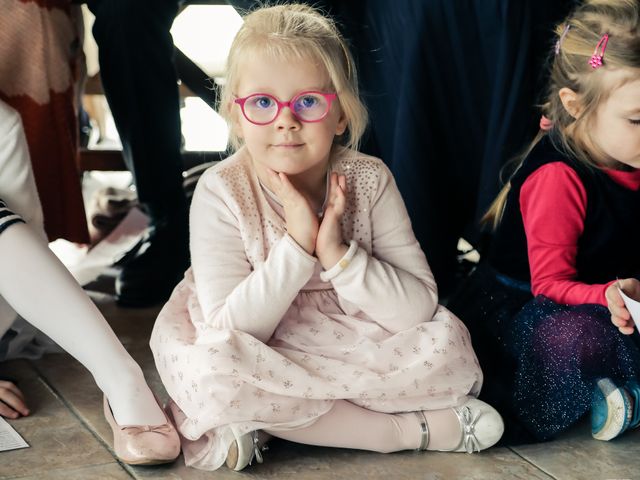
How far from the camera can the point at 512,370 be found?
65.0 inches

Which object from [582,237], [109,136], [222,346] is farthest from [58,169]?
[109,136]

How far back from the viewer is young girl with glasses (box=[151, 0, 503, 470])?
4.52ft

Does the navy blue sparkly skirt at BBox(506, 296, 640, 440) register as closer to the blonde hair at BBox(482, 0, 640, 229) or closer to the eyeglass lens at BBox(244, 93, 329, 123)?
the blonde hair at BBox(482, 0, 640, 229)

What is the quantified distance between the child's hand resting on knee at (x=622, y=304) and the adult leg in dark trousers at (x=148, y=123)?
962 mm

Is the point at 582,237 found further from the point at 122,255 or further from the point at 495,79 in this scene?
the point at 122,255

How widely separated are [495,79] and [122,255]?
96 cm

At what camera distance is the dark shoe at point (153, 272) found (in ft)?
6.76

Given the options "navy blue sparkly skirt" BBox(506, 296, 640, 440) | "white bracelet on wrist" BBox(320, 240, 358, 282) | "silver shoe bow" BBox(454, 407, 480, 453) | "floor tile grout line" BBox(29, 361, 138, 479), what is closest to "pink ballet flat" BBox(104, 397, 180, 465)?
"floor tile grout line" BBox(29, 361, 138, 479)

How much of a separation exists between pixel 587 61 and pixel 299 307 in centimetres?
63

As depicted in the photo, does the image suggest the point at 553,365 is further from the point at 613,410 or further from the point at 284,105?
the point at 284,105

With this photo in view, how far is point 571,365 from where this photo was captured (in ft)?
4.96

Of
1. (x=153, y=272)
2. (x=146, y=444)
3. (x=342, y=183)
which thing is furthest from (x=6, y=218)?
(x=153, y=272)

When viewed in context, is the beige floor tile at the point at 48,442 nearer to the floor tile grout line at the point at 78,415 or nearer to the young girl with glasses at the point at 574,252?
the floor tile grout line at the point at 78,415

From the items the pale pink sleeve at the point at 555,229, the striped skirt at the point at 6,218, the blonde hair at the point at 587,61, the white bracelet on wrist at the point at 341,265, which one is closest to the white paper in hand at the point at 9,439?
the striped skirt at the point at 6,218
